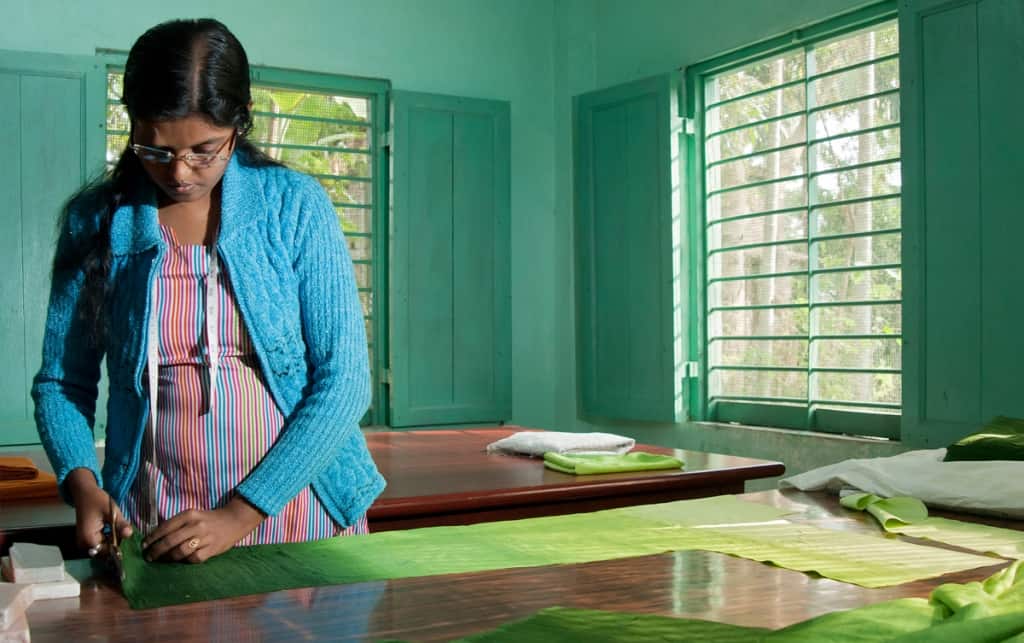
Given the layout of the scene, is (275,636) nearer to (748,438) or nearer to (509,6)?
(748,438)

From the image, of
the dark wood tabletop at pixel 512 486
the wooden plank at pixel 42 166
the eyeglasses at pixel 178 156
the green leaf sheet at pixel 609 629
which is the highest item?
the wooden plank at pixel 42 166

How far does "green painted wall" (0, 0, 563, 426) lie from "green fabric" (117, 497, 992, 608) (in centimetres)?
377

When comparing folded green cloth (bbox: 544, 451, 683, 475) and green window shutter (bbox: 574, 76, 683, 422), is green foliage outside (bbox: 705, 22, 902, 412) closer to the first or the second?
green window shutter (bbox: 574, 76, 683, 422)

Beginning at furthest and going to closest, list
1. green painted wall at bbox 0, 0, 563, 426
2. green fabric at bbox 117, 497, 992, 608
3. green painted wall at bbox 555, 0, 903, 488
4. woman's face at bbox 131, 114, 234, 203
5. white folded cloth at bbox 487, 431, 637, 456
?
green painted wall at bbox 0, 0, 563, 426 → green painted wall at bbox 555, 0, 903, 488 → white folded cloth at bbox 487, 431, 637, 456 → woman's face at bbox 131, 114, 234, 203 → green fabric at bbox 117, 497, 992, 608

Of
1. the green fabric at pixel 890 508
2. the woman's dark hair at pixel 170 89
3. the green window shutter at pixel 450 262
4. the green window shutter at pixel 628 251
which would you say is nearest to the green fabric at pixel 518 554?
the green fabric at pixel 890 508

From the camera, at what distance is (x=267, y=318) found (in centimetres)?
145

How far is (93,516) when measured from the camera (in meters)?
1.35

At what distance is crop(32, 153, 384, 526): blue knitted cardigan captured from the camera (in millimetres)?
1429

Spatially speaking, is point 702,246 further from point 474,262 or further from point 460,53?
point 460,53

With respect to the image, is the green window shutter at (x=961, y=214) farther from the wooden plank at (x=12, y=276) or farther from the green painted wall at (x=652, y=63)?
the wooden plank at (x=12, y=276)

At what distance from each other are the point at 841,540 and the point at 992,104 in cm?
245

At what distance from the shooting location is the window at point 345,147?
4.99m

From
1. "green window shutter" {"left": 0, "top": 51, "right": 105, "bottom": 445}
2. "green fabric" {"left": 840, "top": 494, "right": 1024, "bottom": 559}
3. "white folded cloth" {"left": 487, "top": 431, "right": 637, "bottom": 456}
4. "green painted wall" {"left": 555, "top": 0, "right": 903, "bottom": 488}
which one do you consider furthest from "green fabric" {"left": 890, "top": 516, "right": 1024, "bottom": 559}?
"green window shutter" {"left": 0, "top": 51, "right": 105, "bottom": 445}

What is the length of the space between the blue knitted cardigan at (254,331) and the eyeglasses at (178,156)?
70 millimetres
